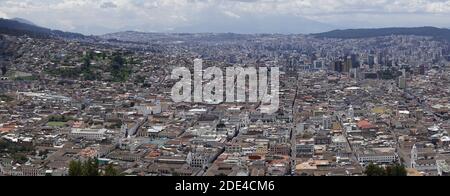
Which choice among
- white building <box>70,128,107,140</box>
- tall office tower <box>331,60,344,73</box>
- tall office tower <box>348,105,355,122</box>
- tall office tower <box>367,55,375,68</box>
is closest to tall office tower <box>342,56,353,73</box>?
tall office tower <box>331,60,344,73</box>

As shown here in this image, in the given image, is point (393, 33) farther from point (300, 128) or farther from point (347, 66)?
point (300, 128)

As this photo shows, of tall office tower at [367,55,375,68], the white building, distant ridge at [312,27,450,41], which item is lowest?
tall office tower at [367,55,375,68]

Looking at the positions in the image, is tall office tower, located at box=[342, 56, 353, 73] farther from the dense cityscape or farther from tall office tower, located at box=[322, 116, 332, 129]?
tall office tower, located at box=[322, 116, 332, 129]

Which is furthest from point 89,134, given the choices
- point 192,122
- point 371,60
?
point 371,60

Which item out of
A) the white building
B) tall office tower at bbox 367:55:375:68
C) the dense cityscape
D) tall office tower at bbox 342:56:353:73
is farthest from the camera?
tall office tower at bbox 367:55:375:68

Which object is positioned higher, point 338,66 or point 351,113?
point 351,113
